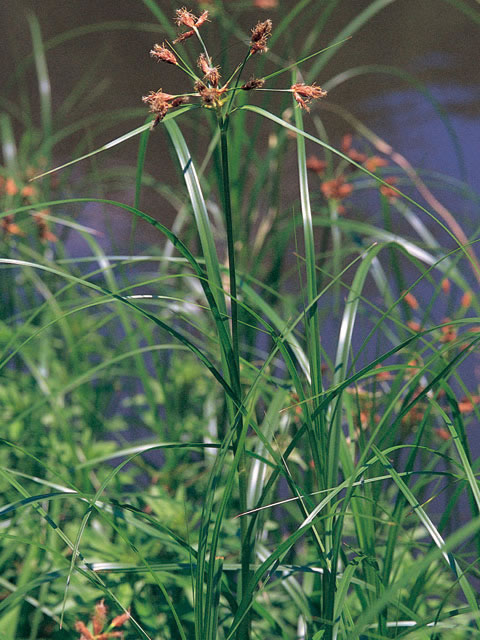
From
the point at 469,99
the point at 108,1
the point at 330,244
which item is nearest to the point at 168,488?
the point at 330,244

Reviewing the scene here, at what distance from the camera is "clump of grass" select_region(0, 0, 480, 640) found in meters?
0.51

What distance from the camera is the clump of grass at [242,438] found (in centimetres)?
51

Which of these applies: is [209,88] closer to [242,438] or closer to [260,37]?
[260,37]

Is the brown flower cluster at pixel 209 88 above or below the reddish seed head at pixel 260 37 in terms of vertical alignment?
below

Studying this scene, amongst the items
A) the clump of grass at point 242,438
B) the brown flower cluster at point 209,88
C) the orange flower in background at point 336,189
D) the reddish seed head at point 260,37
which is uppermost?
the reddish seed head at point 260,37

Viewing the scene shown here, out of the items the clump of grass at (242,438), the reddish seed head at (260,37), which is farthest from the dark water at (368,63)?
the reddish seed head at (260,37)

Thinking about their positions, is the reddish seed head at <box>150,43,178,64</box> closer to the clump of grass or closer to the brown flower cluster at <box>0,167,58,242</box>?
the clump of grass

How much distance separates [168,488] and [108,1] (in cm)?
192

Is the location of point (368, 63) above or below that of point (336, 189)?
above

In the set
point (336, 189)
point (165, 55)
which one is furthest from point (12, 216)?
point (165, 55)

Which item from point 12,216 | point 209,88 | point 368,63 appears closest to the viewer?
point 209,88

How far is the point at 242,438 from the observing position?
487mm

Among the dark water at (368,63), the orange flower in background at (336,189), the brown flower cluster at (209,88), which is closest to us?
the brown flower cluster at (209,88)

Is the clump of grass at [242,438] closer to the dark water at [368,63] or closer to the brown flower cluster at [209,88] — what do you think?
the brown flower cluster at [209,88]
